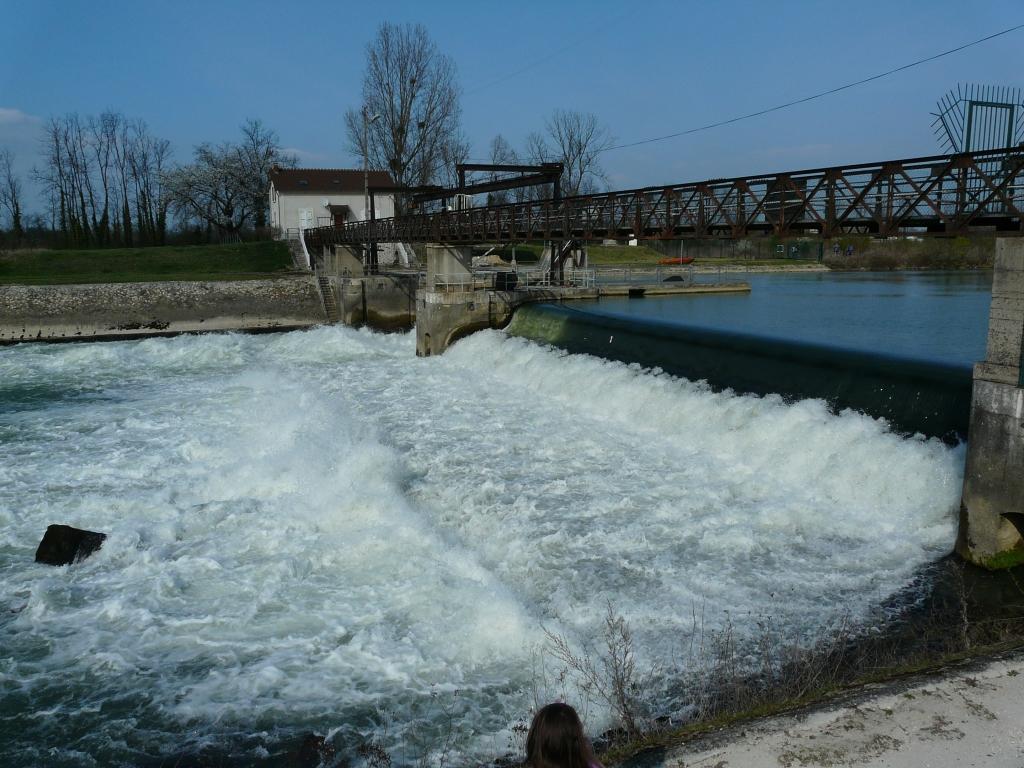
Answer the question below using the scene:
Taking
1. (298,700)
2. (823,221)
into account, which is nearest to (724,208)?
(823,221)

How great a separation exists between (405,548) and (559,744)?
711 cm

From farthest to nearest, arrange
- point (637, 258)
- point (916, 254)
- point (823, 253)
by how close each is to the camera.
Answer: point (637, 258) < point (823, 253) < point (916, 254)

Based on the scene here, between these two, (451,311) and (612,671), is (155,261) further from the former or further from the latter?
(612,671)

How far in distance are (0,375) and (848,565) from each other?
85.8ft

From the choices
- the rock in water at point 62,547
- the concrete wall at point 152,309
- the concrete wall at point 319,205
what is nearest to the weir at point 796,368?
the rock in water at point 62,547

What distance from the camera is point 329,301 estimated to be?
38906 mm

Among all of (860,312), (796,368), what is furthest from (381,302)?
(796,368)

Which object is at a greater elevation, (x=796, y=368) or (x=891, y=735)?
(x=796, y=368)

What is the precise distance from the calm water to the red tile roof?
96.3 ft

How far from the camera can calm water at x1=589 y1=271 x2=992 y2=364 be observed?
973 inches

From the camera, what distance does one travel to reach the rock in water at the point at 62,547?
9.94 meters

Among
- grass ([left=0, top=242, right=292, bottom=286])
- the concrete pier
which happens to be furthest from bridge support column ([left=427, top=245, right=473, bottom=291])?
grass ([left=0, top=242, right=292, bottom=286])

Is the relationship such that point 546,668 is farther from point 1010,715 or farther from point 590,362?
point 590,362

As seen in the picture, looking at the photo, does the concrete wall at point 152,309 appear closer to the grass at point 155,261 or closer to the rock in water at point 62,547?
the grass at point 155,261
